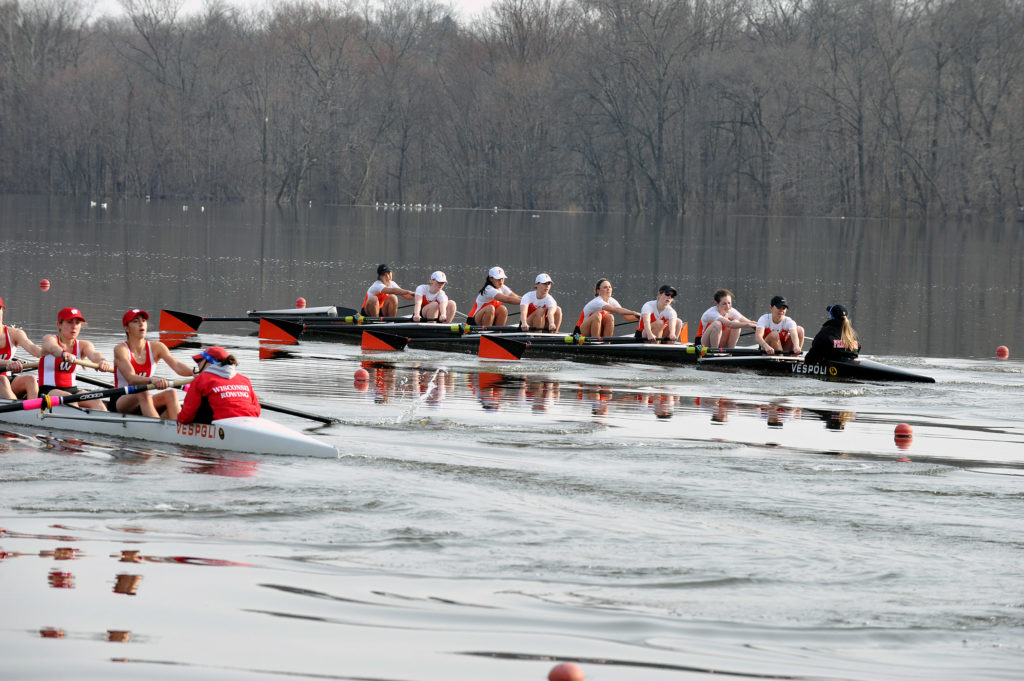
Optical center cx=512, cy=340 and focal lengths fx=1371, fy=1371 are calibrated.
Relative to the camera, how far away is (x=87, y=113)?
83.2 meters

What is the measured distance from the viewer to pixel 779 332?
20453 millimetres

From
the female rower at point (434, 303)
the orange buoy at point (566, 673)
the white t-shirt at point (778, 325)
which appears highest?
the female rower at point (434, 303)

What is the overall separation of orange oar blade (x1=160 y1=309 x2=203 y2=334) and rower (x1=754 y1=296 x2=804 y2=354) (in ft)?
32.9

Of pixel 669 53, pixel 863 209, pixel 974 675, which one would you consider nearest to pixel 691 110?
pixel 669 53

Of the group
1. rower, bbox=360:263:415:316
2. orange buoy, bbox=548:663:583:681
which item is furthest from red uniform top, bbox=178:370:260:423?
rower, bbox=360:263:415:316

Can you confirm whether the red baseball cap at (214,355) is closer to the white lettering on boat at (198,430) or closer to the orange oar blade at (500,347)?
the white lettering on boat at (198,430)

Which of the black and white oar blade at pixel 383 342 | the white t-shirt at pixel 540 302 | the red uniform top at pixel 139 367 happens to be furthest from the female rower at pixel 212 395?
the white t-shirt at pixel 540 302

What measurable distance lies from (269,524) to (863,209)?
2725 inches

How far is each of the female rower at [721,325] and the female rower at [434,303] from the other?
4.72 m

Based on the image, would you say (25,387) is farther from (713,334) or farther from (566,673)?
(713,334)

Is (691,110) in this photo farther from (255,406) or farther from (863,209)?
(255,406)

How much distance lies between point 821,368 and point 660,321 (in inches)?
116

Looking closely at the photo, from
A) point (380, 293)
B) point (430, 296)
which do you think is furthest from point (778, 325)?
point (380, 293)

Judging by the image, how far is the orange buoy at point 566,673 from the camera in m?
6.91
